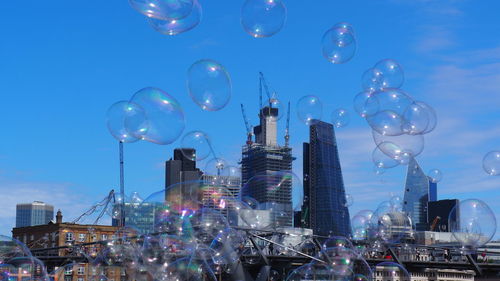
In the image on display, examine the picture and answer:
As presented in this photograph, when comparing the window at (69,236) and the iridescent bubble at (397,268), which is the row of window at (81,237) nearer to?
the window at (69,236)

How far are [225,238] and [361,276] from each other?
6.43 metres

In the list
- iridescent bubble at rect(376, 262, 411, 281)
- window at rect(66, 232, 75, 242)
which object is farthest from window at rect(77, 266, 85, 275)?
iridescent bubble at rect(376, 262, 411, 281)

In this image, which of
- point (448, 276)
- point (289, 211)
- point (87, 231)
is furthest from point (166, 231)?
point (448, 276)

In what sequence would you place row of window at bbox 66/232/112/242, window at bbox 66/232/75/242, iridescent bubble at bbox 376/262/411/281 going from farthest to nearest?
row of window at bbox 66/232/112/242 → window at bbox 66/232/75/242 → iridescent bubble at bbox 376/262/411/281

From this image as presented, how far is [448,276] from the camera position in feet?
409

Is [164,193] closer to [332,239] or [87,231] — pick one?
[332,239]

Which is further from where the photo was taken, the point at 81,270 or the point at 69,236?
the point at 69,236

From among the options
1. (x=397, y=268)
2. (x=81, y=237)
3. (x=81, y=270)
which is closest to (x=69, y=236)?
(x=81, y=237)

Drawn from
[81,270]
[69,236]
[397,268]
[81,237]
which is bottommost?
[81,270]

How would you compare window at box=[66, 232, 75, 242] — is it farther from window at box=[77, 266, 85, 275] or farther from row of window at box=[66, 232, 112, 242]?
window at box=[77, 266, 85, 275]

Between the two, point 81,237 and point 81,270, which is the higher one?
point 81,237

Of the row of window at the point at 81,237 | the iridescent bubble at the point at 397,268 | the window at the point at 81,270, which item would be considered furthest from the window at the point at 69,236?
the iridescent bubble at the point at 397,268

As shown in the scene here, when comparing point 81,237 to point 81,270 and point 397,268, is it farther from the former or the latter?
point 397,268

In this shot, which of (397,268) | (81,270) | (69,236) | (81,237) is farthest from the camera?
(81,237)
